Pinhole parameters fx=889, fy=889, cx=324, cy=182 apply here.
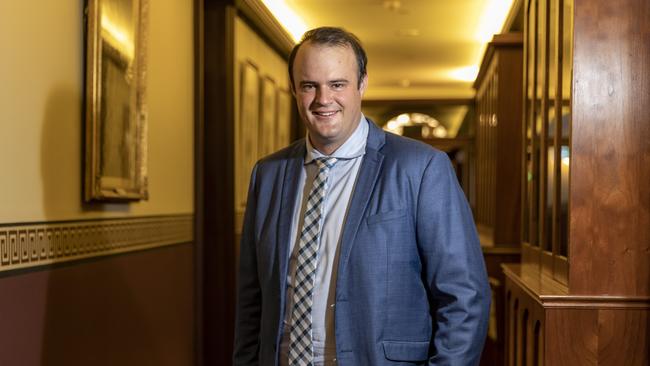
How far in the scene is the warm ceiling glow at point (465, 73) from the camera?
1223 cm

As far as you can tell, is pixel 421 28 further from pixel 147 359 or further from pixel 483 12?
pixel 147 359

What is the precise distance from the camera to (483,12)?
8352 mm

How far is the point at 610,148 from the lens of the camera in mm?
3047

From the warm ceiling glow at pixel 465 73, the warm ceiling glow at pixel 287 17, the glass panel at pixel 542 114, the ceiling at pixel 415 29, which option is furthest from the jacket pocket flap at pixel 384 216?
the warm ceiling glow at pixel 465 73

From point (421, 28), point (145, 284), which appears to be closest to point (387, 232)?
point (145, 284)

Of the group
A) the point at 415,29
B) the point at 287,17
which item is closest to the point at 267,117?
the point at 287,17

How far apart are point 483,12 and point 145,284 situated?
494 cm

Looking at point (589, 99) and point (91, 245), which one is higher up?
point (589, 99)

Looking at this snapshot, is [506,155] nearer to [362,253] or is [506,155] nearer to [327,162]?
[327,162]

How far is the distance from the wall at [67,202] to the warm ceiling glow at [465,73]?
7.63 meters

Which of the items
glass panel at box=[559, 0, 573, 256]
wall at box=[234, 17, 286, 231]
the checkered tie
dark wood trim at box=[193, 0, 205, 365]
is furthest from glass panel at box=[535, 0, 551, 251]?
wall at box=[234, 17, 286, 231]

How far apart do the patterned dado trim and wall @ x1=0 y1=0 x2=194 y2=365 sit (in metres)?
0.02

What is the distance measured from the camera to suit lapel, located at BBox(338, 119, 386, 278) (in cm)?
194

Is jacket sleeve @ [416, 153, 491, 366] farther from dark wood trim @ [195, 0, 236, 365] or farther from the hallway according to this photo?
dark wood trim @ [195, 0, 236, 365]
